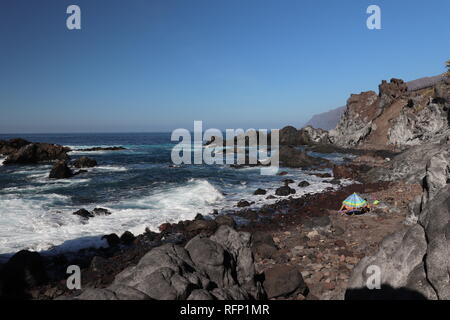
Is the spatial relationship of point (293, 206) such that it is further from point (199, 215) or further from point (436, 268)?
point (436, 268)

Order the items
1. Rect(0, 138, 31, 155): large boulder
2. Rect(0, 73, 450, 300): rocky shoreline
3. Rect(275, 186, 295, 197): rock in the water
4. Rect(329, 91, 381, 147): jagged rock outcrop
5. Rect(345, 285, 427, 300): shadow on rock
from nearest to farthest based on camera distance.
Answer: Rect(345, 285, 427, 300): shadow on rock → Rect(0, 73, 450, 300): rocky shoreline → Rect(275, 186, 295, 197): rock in the water → Rect(0, 138, 31, 155): large boulder → Rect(329, 91, 381, 147): jagged rock outcrop

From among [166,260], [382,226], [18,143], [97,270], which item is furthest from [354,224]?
[18,143]

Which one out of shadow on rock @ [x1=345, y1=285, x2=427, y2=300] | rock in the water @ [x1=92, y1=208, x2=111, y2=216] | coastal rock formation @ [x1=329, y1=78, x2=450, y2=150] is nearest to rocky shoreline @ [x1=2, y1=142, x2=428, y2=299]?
rock in the water @ [x1=92, y1=208, x2=111, y2=216]

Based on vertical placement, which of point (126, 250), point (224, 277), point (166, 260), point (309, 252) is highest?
point (166, 260)

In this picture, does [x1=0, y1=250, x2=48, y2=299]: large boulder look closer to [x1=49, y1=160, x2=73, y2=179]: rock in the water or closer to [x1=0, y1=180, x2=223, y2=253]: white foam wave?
[x1=0, y1=180, x2=223, y2=253]: white foam wave

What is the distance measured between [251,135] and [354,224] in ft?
259

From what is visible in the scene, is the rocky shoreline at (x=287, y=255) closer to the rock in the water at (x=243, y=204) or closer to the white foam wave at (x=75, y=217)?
the rock in the water at (x=243, y=204)

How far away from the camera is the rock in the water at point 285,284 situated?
8383 millimetres

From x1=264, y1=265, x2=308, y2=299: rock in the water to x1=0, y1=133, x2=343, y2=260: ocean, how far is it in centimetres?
1008

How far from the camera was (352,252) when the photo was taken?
11.1 meters

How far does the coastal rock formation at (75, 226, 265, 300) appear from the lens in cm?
566

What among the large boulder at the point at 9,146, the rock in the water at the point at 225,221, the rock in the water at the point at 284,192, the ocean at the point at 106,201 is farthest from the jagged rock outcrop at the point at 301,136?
the rock in the water at the point at 225,221

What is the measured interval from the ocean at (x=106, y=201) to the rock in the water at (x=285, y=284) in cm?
1008

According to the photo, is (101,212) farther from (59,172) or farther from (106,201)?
(59,172)
